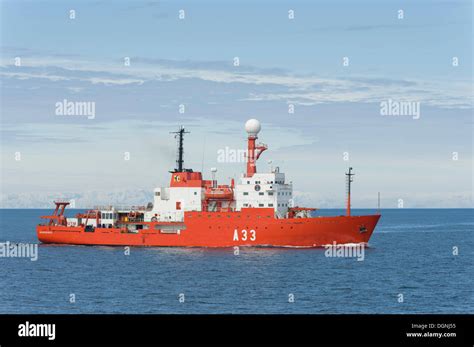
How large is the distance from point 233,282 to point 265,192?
686 inches

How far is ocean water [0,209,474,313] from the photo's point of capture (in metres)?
37.5

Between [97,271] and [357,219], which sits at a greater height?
[357,219]

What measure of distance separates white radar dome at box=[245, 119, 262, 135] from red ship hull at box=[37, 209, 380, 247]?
26.3 feet

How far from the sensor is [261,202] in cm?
6097

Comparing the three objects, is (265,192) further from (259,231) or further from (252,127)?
(252,127)

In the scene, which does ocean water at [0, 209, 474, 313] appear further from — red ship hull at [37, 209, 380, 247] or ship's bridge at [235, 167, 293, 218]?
ship's bridge at [235, 167, 293, 218]

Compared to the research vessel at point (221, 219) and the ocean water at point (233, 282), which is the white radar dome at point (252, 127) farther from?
the ocean water at point (233, 282)

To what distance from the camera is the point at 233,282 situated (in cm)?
4469
